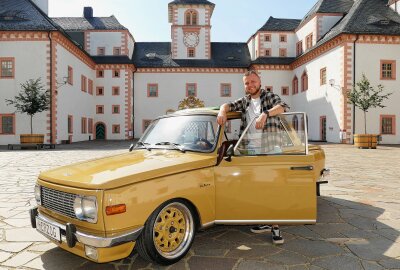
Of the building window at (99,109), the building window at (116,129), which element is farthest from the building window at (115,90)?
the building window at (116,129)

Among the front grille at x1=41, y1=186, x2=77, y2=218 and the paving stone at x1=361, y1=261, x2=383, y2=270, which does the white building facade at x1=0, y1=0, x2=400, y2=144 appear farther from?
the front grille at x1=41, y1=186, x2=77, y2=218

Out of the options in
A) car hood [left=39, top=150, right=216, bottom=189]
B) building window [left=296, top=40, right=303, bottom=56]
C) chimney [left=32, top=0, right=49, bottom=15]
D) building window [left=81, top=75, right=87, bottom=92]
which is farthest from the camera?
building window [left=296, top=40, right=303, bottom=56]

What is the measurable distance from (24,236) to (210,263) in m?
2.57

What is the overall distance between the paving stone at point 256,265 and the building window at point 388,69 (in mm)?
24902

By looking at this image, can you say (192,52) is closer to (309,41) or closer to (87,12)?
(309,41)

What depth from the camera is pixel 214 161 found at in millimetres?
3713

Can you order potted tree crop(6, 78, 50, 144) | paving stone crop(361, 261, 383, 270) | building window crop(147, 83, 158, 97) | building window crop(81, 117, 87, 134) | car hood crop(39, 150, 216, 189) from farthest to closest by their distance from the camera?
1. building window crop(147, 83, 158, 97)
2. building window crop(81, 117, 87, 134)
3. potted tree crop(6, 78, 50, 144)
4. paving stone crop(361, 261, 383, 270)
5. car hood crop(39, 150, 216, 189)

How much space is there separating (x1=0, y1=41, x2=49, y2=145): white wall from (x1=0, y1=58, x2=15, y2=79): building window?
0.96 feet

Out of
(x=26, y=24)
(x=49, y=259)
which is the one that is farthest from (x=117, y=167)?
(x=26, y=24)

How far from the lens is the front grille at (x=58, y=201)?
313 cm

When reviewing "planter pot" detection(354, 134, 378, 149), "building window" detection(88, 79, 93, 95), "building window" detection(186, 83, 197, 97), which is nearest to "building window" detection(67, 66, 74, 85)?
"building window" detection(88, 79, 93, 95)

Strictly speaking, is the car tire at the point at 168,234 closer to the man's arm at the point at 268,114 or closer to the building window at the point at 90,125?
the man's arm at the point at 268,114

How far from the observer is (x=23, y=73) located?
78.7ft

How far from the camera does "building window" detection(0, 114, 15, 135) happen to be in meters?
23.7
